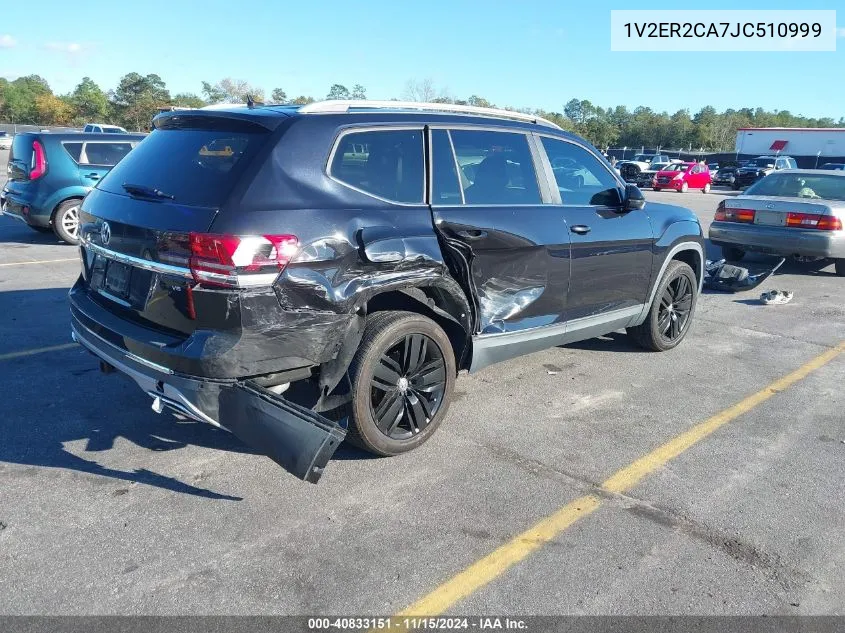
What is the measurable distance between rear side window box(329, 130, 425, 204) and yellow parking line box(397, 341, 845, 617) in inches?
72.7

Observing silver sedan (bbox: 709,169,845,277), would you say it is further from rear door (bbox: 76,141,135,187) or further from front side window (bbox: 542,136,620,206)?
rear door (bbox: 76,141,135,187)

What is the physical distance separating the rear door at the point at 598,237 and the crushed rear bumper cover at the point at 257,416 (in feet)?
7.78

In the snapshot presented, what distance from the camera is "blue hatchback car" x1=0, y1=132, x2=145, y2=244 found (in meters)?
10.4

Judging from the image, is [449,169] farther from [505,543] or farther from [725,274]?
[725,274]

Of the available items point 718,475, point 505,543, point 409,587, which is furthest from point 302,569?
point 718,475

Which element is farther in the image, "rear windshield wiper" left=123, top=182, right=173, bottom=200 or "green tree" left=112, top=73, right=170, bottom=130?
"green tree" left=112, top=73, right=170, bottom=130

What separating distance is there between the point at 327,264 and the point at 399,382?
2.82 feet

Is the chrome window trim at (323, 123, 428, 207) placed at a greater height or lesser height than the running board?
greater

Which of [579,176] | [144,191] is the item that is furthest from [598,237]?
[144,191]

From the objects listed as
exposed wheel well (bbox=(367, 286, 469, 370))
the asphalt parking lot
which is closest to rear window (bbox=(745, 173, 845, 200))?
the asphalt parking lot

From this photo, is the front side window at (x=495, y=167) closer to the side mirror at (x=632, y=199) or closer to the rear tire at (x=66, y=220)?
the side mirror at (x=632, y=199)

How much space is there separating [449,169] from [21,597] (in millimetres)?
2977

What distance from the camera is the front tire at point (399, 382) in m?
3.69

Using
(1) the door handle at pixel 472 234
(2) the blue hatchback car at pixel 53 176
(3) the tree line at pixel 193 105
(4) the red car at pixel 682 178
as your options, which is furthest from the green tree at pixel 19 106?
(1) the door handle at pixel 472 234
